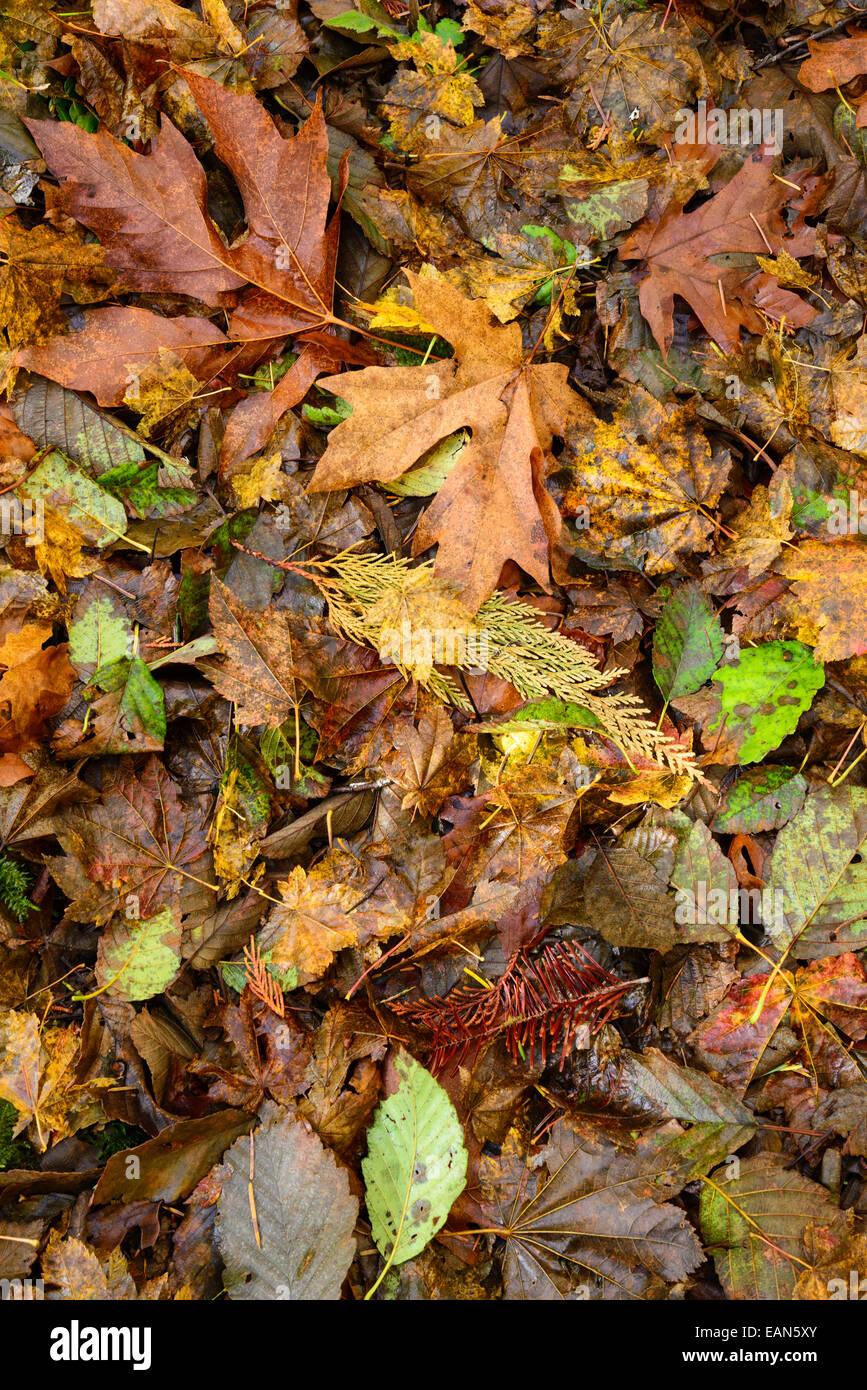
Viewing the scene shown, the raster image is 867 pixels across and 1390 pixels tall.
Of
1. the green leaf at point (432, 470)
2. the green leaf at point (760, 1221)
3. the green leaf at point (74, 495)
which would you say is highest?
the green leaf at point (432, 470)

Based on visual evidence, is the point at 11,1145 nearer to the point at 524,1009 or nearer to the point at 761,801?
the point at 524,1009

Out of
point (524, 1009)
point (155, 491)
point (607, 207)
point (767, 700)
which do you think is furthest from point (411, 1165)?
point (607, 207)

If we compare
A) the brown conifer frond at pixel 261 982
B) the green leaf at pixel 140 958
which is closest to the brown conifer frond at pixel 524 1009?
the brown conifer frond at pixel 261 982

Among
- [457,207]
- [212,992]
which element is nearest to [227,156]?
[457,207]

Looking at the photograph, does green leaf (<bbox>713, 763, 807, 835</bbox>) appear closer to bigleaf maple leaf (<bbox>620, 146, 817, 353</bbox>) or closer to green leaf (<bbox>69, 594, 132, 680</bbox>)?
bigleaf maple leaf (<bbox>620, 146, 817, 353</bbox>)

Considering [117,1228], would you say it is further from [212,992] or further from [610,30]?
[610,30]

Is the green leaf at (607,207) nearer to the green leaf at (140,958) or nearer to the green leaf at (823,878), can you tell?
the green leaf at (823,878)

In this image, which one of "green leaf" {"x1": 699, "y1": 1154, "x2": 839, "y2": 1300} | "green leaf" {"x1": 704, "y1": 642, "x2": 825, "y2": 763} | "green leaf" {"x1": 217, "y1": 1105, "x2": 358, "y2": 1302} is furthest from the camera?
"green leaf" {"x1": 704, "y1": 642, "x2": 825, "y2": 763}

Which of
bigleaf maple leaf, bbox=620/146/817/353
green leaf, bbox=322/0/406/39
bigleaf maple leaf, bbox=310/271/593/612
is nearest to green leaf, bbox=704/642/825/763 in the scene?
bigleaf maple leaf, bbox=310/271/593/612
